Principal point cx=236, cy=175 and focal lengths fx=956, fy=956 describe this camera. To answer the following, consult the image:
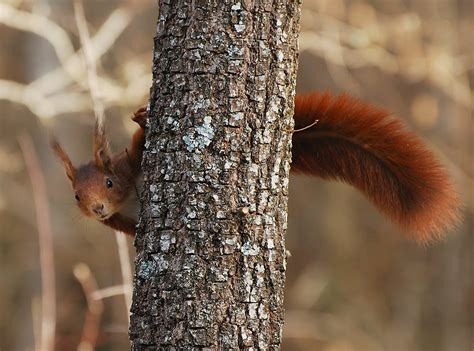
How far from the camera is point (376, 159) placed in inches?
93.6

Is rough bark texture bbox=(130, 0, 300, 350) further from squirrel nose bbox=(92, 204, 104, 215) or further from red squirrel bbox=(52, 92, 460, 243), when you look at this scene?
squirrel nose bbox=(92, 204, 104, 215)

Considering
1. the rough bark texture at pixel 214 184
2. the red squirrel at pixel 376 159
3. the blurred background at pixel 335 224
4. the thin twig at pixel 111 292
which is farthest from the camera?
the blurred background at pixel 335 224

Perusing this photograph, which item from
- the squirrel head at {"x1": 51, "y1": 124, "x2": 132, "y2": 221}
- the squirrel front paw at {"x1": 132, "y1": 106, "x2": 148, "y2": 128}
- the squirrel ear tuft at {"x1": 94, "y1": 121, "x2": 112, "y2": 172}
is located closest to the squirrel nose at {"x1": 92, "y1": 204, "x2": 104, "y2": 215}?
the squirrel head at {"x1": 51, "y1": 124, "x2": 132, "y2": 221}

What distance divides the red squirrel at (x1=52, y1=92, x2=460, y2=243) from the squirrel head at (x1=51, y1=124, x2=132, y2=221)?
0.19m

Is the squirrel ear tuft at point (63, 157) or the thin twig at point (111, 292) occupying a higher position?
the squirrel ear tuft at point (63, 157)

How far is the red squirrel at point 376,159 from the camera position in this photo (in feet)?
7.48

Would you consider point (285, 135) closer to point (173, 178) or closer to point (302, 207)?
Answer: point (173, 178)

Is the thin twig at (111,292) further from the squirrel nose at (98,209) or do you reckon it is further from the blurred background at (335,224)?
the blurred background at (335,224)

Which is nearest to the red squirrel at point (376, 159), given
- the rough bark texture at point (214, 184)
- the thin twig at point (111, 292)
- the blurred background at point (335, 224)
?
the rough bark texture at point (214, 184)

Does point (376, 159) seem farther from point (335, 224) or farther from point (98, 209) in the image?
point (335, 224)

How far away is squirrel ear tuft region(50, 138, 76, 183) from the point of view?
2.56m

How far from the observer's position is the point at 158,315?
6.33 feet

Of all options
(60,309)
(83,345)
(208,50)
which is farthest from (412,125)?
(208,50)

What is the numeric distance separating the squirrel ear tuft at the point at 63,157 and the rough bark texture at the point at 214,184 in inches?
25.8
